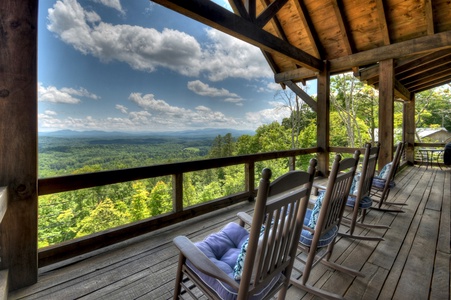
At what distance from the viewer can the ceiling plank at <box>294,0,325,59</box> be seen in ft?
14.0

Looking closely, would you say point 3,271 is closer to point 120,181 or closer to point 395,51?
point 120,181

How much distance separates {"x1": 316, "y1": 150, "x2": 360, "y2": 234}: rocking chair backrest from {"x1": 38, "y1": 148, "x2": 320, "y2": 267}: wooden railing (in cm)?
175

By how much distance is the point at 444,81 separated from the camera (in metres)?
6.94

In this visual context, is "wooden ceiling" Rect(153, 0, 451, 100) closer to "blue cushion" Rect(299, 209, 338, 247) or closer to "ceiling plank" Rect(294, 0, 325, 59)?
"ceiling plank" Rect(294, 0, 325, 59)

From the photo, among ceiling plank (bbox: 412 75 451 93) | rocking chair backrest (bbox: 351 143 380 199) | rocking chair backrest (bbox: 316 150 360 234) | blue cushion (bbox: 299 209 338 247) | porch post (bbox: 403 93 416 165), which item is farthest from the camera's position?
porch post (bbox: 403 93 416 165)

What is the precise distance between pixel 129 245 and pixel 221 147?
13156 millimetres

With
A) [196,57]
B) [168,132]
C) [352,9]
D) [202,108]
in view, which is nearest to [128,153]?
[168,132]

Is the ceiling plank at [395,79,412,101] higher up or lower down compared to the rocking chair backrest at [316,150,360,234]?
higher up

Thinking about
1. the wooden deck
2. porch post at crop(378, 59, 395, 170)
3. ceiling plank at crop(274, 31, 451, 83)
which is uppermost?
ceiling plank at crop(274, 31, 451, 83)

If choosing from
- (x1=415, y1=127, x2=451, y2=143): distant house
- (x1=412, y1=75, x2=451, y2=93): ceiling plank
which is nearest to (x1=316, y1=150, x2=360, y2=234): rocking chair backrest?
(x1=412, y1=75, x2=451, y2=93): ceiling plank

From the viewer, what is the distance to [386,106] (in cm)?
432

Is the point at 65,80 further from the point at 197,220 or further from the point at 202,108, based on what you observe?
the point at 197,220

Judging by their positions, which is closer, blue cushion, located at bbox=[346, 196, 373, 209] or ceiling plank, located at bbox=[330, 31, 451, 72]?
blue cushion, located at bbox=[346, 196, 373, 209]

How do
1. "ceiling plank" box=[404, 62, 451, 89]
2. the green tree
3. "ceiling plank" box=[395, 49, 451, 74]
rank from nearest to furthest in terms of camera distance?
"ceiling plank" box=[395, 49, 451, 74] < "ceiling plank" box=[404, 62, 451, 89] < the green tree
